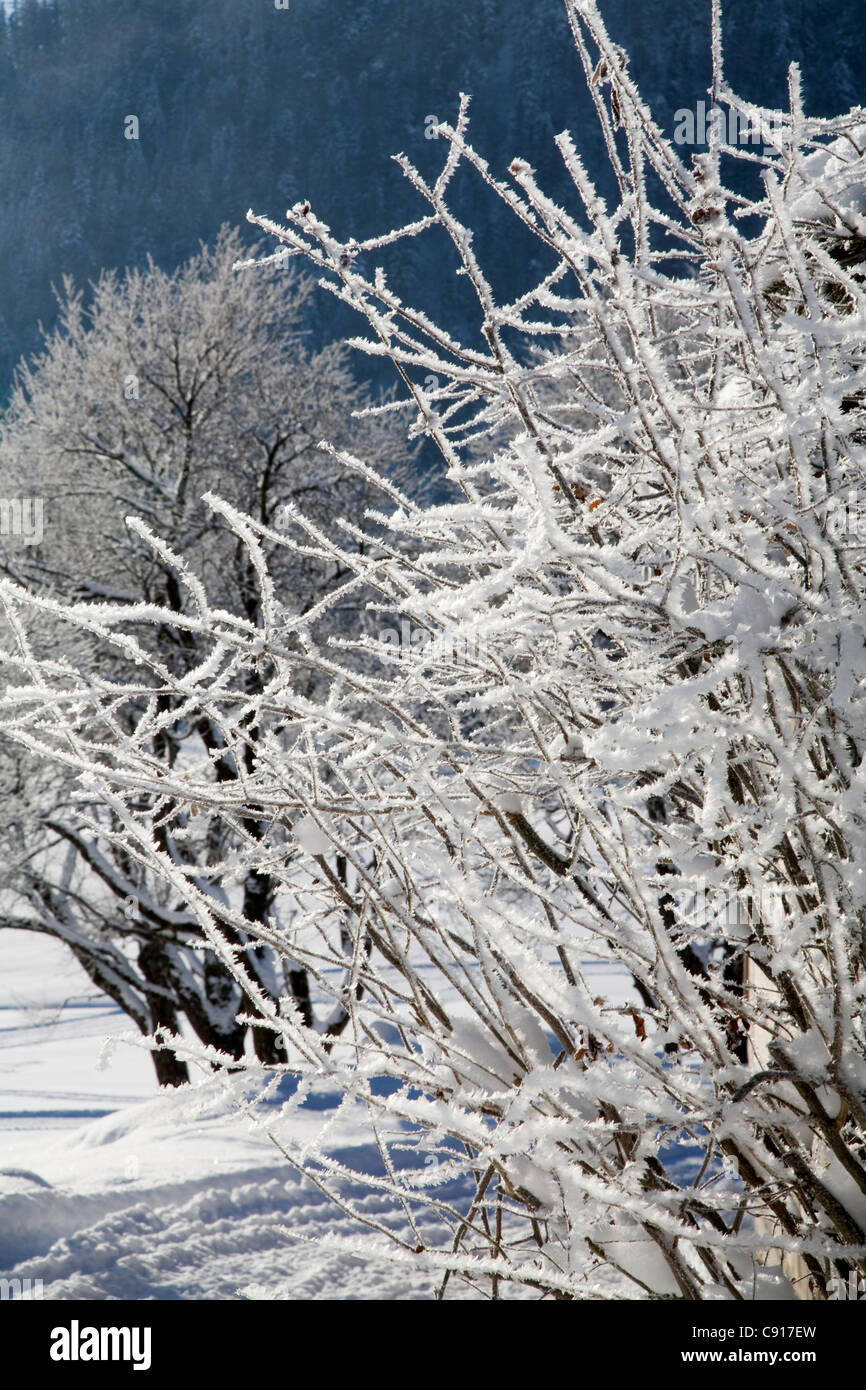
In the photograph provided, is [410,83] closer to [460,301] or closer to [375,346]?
[460,301]

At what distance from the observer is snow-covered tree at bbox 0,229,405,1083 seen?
11867 millimetres

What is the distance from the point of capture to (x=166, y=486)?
1255 cm

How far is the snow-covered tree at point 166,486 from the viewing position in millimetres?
11867

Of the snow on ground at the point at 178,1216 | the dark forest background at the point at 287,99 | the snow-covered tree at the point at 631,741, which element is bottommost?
the snow on ground at the point at 178,1216

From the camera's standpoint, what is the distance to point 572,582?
71.1 inches

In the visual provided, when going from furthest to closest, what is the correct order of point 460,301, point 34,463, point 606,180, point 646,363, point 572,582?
1. point 606,180
2. point 460,301
3. point 34,463
4. point 572,582
5. point 646,363

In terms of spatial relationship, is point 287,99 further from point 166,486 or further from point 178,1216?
point 178,1216

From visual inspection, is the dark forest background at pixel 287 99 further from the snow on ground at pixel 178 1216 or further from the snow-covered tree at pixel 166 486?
the snow on ground at pixel 178 1216

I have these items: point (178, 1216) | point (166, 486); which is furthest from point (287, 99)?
point (178, 1216)

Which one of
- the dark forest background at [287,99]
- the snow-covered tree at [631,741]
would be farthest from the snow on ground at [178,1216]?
the dark forest background at [287,99]

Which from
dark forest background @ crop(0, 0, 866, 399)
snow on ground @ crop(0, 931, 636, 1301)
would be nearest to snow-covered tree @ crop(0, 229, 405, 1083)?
snow on ground @ crop(0, 931, 636, 1301)
